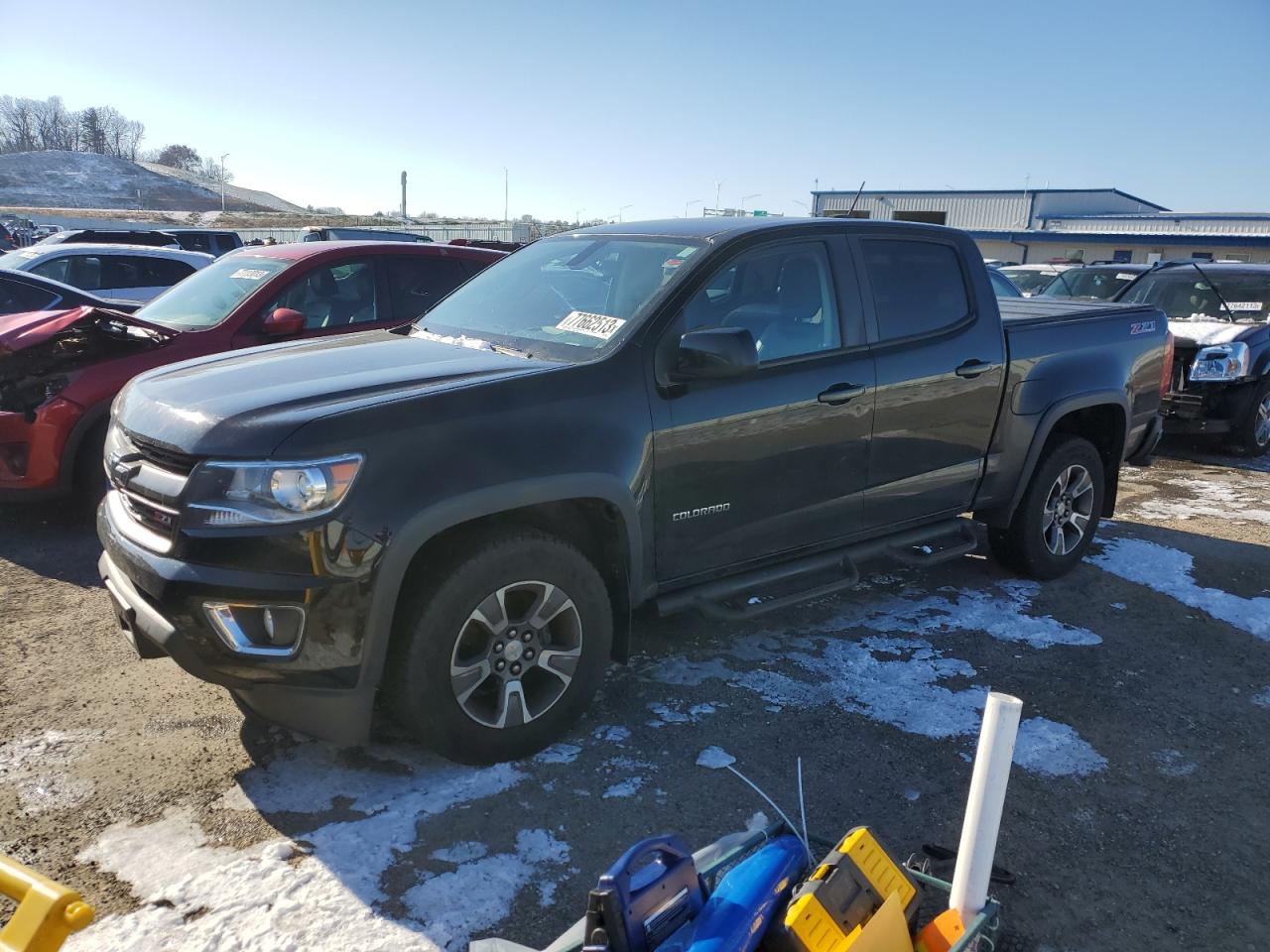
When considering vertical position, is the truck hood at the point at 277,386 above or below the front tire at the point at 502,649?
above

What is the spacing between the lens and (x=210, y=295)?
6395 mm

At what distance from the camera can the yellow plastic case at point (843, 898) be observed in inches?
75.4

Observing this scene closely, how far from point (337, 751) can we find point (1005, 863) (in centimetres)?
226

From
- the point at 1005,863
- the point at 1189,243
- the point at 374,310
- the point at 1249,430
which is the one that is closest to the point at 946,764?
the point at 1005,863

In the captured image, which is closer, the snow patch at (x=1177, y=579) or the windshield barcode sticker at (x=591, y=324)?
the windshield barcode sticker at (x=591, y=324)

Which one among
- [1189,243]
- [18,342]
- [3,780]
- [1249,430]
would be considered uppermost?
[1189,243]

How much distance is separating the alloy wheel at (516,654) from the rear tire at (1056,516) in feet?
9.79

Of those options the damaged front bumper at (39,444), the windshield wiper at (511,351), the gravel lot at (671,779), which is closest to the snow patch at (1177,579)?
the gravel lot at (671,779)

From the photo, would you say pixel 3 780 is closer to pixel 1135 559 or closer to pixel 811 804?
pixel 811 804

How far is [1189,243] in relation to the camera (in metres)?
36.6

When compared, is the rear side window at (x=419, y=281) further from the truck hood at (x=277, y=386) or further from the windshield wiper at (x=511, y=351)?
the windshield wiper at (x=511, y=351)

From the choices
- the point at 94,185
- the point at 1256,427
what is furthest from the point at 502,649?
Result: the point at 94,185

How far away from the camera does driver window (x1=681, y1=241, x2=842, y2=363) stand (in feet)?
12.4

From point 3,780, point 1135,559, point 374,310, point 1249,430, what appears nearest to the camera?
point 3,780
